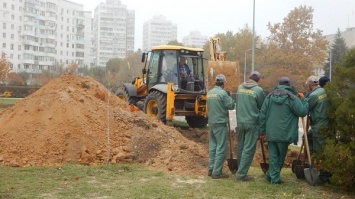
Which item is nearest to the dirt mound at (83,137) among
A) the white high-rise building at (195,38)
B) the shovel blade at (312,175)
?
the shovel blade at (312,175)

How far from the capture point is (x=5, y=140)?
9.10m

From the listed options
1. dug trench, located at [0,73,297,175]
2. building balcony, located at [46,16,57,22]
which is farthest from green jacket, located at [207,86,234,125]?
building balcony, located at [46,16,57,22]

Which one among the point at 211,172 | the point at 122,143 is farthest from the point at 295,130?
the point at 122,143

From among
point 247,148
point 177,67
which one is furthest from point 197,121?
point 247,148

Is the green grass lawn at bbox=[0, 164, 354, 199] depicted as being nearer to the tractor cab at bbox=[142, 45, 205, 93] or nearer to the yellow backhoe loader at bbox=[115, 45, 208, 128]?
the yellow backhoe loader at bbox=[115, 45, 208, 128]

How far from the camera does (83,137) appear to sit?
9.18m

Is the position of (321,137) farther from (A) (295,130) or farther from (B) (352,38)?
(B) (352,38)

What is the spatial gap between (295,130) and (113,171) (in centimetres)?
334

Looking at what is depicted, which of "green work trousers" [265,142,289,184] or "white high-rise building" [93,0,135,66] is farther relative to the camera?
"white high-rise building" [93,0,135,66]

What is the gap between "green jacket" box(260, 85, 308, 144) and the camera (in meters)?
6.83

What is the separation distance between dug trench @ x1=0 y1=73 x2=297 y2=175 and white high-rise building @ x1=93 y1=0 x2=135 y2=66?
279 feet

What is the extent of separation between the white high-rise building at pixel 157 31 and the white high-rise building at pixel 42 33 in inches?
979

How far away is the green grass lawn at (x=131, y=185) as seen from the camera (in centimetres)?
632

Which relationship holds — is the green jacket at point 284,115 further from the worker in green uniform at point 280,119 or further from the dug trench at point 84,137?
the dug trench at point 84,137
